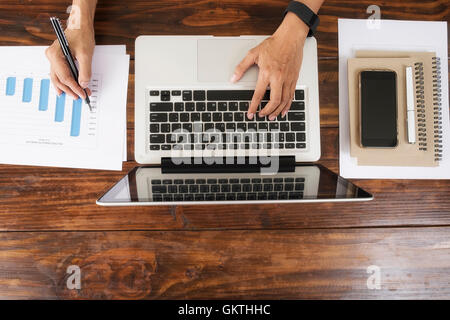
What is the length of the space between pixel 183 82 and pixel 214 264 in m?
0.42

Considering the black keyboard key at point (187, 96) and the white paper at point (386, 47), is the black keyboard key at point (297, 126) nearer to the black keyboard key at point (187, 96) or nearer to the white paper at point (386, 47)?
the white paper at point (386, 47)

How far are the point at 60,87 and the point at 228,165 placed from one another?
0.42 meters

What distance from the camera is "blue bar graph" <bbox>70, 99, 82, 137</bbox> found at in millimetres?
737

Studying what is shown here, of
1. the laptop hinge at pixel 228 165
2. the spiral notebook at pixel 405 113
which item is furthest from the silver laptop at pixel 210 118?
the spiral notebook at pixel 405 113

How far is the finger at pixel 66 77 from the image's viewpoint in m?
0.69

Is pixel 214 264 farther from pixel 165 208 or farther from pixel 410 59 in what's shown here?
pixel 410 59

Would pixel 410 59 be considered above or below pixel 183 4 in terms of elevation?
below

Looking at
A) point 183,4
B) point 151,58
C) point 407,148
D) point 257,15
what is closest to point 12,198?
point 151,58

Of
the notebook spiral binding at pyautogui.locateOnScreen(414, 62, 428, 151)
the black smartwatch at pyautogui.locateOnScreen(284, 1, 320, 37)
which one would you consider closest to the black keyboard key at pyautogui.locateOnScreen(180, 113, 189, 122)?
the black smartwatch at pyautogui.locateOnScreen(284, 1, 320, 37)

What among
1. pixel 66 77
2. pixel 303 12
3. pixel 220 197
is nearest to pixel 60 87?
pixel 66 77

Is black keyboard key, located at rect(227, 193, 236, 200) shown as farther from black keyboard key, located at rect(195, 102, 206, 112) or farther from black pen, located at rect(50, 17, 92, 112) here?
black pen, located at rect(50, 17, 92, 112)

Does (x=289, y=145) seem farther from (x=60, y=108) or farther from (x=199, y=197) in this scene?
(x=60, y=108)

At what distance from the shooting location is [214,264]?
0.74m

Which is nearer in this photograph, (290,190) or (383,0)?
(290,190)
